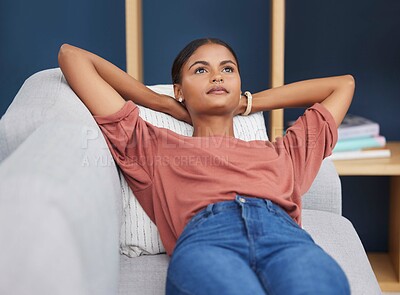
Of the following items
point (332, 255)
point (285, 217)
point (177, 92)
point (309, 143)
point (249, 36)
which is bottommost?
point (332, 255)

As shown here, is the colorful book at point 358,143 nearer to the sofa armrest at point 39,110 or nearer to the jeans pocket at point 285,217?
the jeans pocket at point 285,217

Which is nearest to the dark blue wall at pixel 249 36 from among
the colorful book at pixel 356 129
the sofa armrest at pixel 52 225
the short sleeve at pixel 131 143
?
the colorful book at pixel 356 129

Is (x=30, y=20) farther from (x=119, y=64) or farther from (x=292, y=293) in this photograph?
(x=292, y=293)

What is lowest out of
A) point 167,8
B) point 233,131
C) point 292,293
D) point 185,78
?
point 292,293

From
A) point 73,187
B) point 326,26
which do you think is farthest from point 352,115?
point 73,187

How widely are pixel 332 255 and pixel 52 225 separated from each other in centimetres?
74

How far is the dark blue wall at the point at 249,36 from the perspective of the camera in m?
2.45

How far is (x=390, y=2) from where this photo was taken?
7.96 feet

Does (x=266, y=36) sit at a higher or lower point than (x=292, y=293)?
higher

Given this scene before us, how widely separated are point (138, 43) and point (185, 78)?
0.48 metres

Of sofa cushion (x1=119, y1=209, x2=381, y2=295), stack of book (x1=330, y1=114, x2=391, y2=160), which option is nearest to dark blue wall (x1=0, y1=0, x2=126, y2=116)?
stack of book (x1=330, y1=114, x2=391, y2=160)

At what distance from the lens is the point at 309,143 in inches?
62.8

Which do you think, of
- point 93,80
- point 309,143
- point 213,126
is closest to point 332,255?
point 309,143

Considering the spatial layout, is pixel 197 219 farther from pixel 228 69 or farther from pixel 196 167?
pixel 228 69
